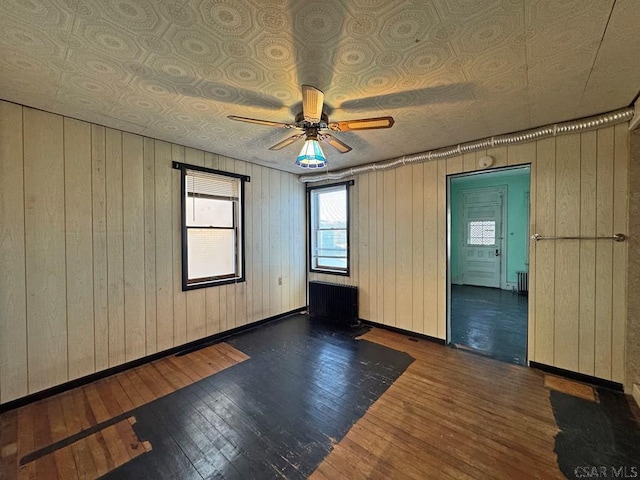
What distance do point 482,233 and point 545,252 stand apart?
4303mm

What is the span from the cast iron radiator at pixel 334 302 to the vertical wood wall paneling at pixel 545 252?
7.49 ft

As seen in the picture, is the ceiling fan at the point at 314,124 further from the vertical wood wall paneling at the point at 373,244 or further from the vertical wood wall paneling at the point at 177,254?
the vertical wood wall paneling at the point at 373,244

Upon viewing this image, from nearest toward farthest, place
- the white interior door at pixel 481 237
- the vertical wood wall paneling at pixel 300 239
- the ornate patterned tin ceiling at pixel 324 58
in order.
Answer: the ornate patterned tin ceiling at pixel 324 58, the vertical wood wall paneling at pixel 300 239, the white interior door at pixel 481 237

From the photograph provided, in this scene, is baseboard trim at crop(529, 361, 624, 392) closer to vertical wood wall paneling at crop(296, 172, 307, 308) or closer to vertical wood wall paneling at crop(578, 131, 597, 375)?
vertical wood wall paneling at crop(578, 131, 597, 375)

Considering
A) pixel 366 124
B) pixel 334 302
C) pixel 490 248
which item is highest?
pixel 366 124

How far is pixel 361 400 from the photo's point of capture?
88.4 inches

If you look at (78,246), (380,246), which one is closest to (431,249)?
(380,246)

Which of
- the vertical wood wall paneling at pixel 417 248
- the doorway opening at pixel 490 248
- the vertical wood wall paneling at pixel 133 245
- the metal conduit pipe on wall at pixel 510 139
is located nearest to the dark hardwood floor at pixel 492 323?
the doorway opening at pixel 490 248

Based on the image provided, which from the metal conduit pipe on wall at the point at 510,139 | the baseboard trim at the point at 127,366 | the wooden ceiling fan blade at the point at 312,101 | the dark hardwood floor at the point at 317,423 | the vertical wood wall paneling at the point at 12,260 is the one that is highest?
the metal conduit pipe on wall at the point at 510,139

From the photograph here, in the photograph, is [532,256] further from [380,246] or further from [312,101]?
[312,101]

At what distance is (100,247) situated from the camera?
8.49ft

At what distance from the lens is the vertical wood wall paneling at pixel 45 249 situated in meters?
2.22

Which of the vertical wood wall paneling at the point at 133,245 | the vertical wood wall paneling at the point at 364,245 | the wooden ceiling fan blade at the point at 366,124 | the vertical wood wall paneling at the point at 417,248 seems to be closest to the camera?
the wooden ceiling fan blade at the point at 366,124

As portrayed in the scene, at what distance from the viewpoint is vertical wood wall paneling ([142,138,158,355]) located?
9.48 feet
